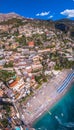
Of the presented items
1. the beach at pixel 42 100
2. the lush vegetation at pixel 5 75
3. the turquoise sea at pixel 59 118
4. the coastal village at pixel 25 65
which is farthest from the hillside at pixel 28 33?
the turquoise sea at pixel 59 118

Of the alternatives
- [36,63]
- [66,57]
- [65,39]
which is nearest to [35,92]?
[36,63]

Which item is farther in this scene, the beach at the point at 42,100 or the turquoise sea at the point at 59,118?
the beach at the point at 42,100

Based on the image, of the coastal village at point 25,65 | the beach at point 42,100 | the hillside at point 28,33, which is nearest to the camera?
the beach at point 42,100

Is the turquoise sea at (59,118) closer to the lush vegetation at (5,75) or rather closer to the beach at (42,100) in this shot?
the beach at (42,100)

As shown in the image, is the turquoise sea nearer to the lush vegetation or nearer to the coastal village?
the coastal village

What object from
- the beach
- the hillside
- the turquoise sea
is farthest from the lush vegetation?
the hillside

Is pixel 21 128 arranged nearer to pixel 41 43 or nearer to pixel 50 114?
pixel 50 114
